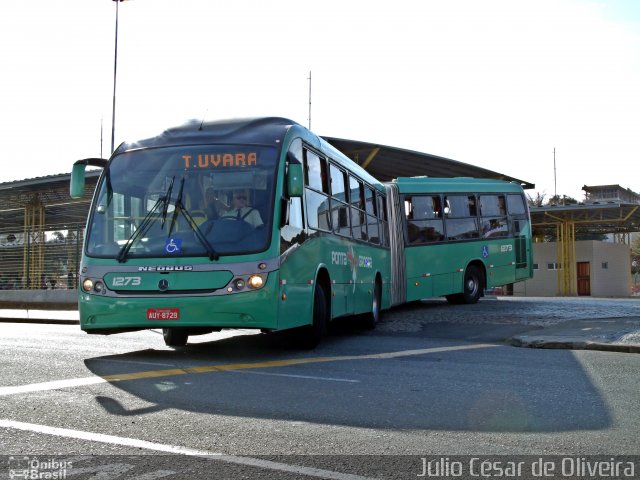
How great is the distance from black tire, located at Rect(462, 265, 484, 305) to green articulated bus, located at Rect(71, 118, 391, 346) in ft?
36.5

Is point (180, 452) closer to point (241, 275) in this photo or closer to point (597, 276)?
point (241, 275)

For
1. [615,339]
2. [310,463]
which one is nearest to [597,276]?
[615,339]

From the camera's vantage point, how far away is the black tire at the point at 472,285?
22359 millimetres

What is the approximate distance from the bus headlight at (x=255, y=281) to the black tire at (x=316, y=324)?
1.75 metres

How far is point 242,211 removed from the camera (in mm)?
10531

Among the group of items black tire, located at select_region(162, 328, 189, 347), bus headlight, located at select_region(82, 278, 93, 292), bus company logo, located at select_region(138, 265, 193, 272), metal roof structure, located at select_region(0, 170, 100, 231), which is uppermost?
metal roof structure, located at select_region(0, 170, 100, 231)

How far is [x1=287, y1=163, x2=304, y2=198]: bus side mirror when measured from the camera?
10.7 metres

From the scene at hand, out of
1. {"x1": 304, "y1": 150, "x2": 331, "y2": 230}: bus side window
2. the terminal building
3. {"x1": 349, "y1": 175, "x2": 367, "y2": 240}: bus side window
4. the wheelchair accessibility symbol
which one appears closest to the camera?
the wheelchair accessibility symbol

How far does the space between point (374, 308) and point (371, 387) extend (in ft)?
26.9

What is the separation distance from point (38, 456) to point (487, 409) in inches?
146

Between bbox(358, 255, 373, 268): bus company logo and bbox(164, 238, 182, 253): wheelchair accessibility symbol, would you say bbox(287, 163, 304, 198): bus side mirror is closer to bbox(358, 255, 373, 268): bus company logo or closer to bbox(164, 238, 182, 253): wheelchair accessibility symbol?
bbox(164, 238, 182, 253): wheelchair accessibility symbol

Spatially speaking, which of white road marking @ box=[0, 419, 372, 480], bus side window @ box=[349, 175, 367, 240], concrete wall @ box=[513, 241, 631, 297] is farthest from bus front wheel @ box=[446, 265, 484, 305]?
concrete wall @ box=[513, 241, 631, 297]

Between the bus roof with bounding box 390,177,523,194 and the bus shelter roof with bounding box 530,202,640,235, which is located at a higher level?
the bus shelter roof with bounding box 530,202,640,235

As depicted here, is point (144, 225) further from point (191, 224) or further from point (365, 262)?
point (365, 262)
